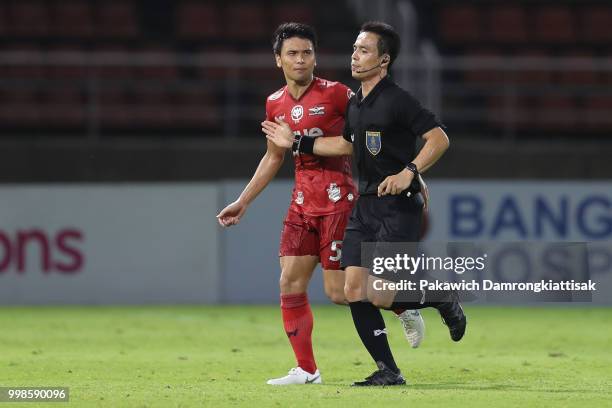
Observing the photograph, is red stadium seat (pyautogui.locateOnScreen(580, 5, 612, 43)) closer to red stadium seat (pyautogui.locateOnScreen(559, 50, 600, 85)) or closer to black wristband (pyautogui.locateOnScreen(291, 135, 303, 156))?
red stadium seat (pyautogui.locateOnScreen(559, 50, 600, 85))

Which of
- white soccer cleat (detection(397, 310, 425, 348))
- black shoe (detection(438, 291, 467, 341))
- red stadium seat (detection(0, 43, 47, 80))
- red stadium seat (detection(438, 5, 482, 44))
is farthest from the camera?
red stadium seat (detection(438, 5, 482, 44))

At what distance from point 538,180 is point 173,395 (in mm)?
9669

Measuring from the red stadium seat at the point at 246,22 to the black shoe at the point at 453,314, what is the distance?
11.8 m

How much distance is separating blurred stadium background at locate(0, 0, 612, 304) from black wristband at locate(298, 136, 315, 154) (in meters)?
7.89

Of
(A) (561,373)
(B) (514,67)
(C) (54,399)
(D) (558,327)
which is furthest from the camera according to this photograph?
(B) (514,67)

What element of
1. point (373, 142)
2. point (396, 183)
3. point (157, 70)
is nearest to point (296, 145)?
point (373, 142)

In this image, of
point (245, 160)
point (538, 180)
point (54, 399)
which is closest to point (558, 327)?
point (538, 180)

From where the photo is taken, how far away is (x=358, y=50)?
8094 mm

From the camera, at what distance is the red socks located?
8.52 metres

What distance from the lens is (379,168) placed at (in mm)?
8047

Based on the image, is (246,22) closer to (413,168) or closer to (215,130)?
(215,130)

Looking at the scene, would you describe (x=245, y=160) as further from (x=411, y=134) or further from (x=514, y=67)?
(x=411, y=134)

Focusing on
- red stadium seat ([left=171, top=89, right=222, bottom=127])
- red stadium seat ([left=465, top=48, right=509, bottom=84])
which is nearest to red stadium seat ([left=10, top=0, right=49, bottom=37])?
red stadium seat ([left=171, top=89, right=222, bottom=127])

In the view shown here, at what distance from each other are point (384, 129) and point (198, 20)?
12.4 meters
